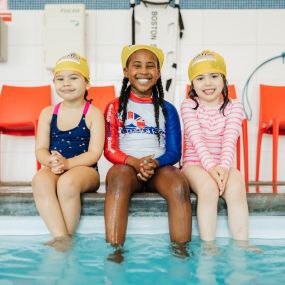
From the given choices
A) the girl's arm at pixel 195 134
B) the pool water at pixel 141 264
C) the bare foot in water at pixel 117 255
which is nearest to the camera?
the pool water at pixel 141 264

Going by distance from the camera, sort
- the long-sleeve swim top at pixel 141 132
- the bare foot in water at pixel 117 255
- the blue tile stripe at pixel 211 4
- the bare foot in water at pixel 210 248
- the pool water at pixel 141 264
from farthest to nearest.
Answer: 1. the blue tile stripe at pixel 211 4
2. the long-sleeve swim top at pixel 141 132
3. the bare foot in water at pixel 210 248
4. the bare foot in water at pixel 117 255
5. the pool water at pixel 141 264

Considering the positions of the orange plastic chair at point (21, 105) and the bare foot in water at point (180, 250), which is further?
the orange plastic chair at point (21, 105)

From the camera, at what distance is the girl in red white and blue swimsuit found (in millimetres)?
1913

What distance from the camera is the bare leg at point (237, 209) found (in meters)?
1.91

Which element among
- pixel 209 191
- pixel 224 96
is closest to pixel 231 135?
pixel 224 96

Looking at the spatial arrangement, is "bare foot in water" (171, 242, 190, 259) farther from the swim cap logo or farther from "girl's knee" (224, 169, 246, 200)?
the swim cap logo

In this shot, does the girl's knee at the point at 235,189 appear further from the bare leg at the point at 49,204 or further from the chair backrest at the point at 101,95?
the chair backrest at the point at 101,95

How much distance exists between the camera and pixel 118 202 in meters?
1.81

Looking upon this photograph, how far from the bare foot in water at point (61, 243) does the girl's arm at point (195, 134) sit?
71cm

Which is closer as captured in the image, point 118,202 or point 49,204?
point 118,202

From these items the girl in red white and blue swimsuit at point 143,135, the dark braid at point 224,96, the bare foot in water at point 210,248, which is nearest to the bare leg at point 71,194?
the girl in red white and blue swimsuit at point 143,135

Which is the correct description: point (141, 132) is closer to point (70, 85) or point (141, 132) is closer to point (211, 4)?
point (70, 85)

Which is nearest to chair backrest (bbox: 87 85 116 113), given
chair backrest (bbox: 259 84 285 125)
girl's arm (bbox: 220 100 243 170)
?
chair backrest (bbox: 259 84 285 125)

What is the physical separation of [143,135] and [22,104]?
1965mm
